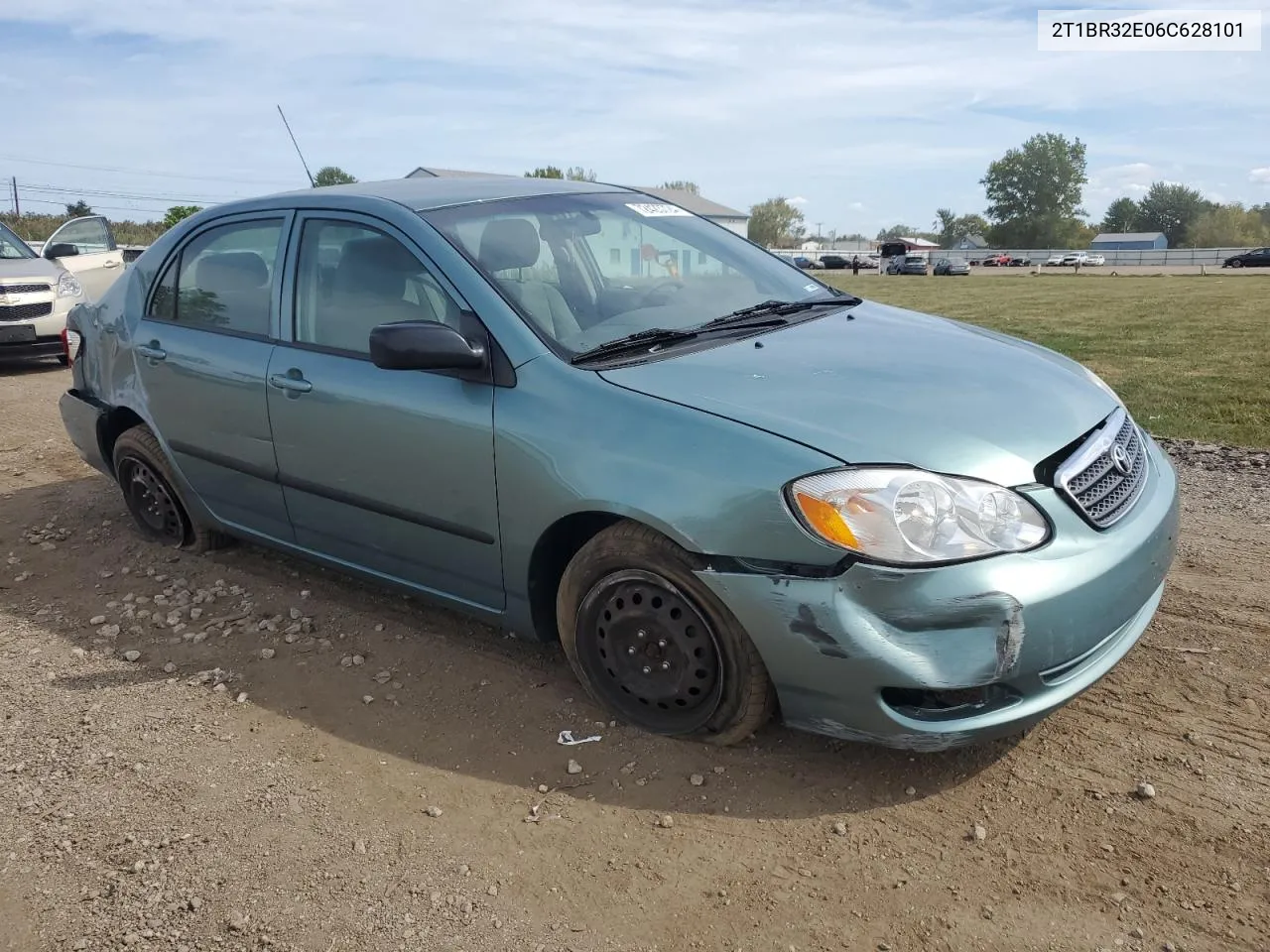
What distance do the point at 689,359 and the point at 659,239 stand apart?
1.01 m

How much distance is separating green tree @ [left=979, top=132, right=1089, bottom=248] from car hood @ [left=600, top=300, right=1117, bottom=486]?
109 metres

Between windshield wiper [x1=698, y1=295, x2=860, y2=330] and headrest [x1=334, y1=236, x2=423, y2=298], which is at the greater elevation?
headrest [x1=334, y1=236, x2=423, y2=298]

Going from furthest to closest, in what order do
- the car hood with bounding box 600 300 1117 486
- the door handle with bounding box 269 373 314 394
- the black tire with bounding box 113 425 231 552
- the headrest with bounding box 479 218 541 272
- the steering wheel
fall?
the black tire with bounding box 113 425 231 552 → the door handle with bounding box 269 373 314 394 → the steering wheel → the headrest with bounding box 479 218 541 272 → the car hood with bounding box 600 300 1117 486

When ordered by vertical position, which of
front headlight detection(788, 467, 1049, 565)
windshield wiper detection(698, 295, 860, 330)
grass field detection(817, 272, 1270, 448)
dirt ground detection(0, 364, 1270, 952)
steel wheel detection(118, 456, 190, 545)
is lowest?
dirt ground detection(0, 364, 1270, 952)

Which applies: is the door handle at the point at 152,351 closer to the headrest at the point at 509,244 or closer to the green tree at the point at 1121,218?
the headrest at the point at 509,244

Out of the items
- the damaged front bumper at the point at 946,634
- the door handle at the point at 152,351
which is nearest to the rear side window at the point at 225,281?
the door handle at the point at 152,351

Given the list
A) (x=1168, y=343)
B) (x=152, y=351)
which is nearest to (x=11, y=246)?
(x=152, y=351)

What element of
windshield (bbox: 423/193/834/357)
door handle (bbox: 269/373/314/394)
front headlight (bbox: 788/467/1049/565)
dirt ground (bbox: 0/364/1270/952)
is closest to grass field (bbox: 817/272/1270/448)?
dirt ground (bbox: 0/364/1270/952)

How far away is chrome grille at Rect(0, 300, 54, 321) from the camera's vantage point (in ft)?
33.3

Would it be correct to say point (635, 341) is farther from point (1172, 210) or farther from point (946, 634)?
point (1172, 210)

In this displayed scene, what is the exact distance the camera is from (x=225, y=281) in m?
4.18

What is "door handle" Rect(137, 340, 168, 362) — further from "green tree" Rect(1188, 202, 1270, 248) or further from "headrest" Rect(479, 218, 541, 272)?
"green tree" Rect(1188, 202, 1270, 248)

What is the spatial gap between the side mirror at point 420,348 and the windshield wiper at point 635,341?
343 millimetres

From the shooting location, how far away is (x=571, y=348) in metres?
3.13
